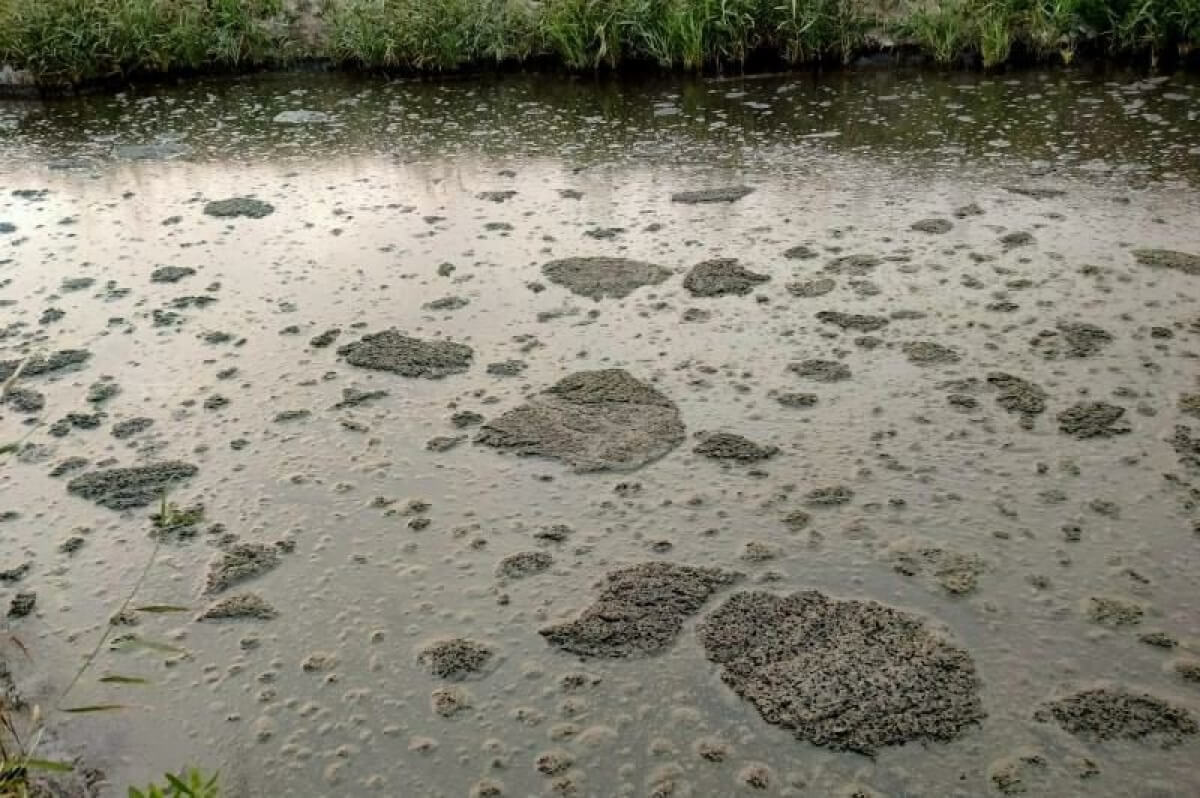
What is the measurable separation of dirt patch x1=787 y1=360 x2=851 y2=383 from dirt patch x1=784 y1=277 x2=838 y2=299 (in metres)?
0.48

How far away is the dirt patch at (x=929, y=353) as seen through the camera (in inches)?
122

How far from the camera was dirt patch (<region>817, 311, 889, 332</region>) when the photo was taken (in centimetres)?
333

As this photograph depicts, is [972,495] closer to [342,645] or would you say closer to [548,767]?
[548,767]

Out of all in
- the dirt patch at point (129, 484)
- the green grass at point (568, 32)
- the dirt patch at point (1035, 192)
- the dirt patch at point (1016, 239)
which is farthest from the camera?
the green grass at point (568, 32)

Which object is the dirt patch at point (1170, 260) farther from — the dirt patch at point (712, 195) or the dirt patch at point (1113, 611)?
the dirt patch at point (1113, 611)

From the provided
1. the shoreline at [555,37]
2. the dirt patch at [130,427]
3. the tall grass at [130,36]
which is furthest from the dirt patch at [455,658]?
the tall grass at [130,36]

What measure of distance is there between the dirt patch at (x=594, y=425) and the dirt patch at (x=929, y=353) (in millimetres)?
737

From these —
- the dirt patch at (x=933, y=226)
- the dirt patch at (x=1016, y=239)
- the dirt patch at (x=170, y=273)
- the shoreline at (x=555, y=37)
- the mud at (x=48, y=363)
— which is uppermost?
the shoreline at (x=555, y=37)

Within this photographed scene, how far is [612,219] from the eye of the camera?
438 centimetres

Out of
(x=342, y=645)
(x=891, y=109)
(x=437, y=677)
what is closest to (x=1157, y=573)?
(x=437, y=677)

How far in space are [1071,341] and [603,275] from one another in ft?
5.02

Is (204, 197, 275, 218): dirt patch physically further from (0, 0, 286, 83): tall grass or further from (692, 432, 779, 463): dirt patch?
(0, 0, 286, 83): tall grass

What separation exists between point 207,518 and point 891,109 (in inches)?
172

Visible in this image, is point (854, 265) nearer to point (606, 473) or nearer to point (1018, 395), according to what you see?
point (1018, 395)
